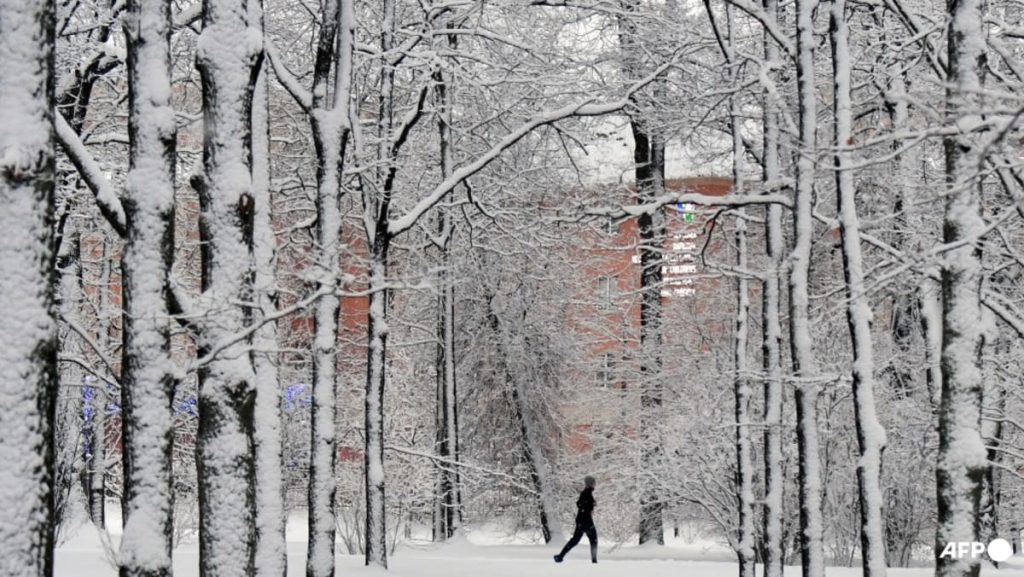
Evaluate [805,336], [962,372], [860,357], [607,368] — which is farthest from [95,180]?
[607,368]

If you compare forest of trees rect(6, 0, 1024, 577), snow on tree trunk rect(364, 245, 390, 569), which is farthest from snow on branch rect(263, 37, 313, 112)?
snow on tree trunk rect(364, 245, 390, 569)

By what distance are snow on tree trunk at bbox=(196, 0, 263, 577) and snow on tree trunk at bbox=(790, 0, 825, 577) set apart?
17.7 feet

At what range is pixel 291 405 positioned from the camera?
26953mm

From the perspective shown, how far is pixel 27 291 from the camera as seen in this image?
6207 mm

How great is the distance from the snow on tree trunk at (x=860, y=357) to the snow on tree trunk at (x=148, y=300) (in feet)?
18.1

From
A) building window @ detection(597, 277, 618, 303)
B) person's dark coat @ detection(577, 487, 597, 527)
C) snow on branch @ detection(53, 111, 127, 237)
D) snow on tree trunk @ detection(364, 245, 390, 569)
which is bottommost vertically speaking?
person's dark coat @ detection(577, 487, 597, 527)

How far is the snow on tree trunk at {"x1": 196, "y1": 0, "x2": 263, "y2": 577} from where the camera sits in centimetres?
834

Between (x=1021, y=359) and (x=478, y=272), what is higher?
(x=478, y=272)

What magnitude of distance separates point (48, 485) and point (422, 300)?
24.8m

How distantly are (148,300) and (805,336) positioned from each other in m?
6.52

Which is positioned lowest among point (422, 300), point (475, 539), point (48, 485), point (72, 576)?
point (475, 539)

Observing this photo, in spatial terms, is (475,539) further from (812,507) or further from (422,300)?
(812,507)

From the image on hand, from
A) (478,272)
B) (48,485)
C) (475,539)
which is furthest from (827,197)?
(475,539)

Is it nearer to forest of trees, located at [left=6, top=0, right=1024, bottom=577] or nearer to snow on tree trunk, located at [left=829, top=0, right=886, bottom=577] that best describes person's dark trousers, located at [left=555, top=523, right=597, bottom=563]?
forest of trees, located at [left=6, top=0, right=1024, bottom=577]
